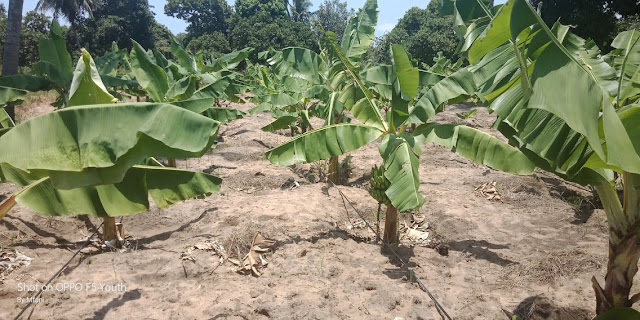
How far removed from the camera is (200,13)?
45.0 meters

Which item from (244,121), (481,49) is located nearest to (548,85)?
(481,49)

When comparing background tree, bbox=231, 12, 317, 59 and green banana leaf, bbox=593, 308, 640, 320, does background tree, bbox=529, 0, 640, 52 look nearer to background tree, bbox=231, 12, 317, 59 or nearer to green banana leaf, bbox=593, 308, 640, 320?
green banana leaf, bbox=593, 308, 640, 320

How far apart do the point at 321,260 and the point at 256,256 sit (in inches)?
29.6

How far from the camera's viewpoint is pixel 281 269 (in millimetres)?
4242

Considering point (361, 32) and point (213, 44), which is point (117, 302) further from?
point (213, 44)

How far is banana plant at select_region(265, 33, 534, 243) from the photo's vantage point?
407cm

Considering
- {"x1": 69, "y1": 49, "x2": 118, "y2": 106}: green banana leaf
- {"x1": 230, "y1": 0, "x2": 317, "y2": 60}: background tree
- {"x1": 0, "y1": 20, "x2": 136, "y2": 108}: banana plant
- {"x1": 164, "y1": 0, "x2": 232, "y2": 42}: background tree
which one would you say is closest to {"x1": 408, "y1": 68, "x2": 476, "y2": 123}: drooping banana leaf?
{"x1": 69, "y1": 49, "x2": 118, "y2": 106}: green banana leaf

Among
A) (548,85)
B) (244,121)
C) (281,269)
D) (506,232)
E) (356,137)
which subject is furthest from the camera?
(244,121)

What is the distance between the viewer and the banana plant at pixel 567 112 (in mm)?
1948

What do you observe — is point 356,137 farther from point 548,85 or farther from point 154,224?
point 154,224

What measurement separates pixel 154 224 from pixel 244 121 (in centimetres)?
935

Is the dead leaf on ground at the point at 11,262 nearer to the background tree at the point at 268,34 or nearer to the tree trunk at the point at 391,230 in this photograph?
the tree trunk at the point at 391,230

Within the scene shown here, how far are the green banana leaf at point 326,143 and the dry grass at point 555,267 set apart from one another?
2235mm

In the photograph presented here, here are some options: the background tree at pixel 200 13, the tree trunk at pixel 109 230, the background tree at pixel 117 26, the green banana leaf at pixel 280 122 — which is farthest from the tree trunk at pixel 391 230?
the background tree at pixel 200 13
